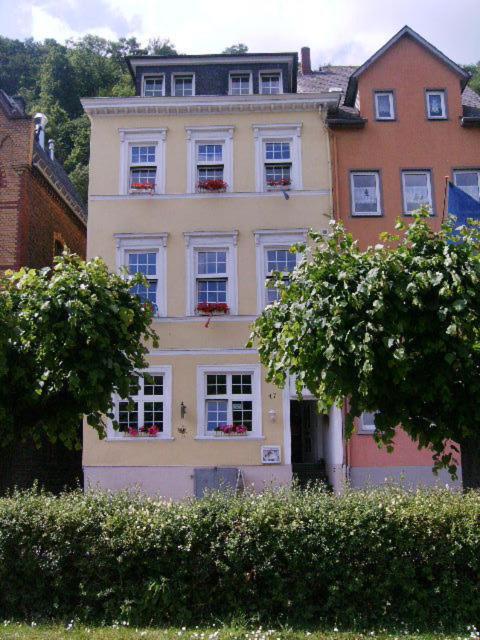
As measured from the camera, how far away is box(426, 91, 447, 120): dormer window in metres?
21.7

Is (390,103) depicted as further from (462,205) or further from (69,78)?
(69,78)

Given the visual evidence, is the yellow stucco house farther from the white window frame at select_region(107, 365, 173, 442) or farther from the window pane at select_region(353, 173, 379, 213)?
the window pane at select_region(353, 173, 379, 213)

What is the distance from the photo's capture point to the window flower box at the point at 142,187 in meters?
21.1

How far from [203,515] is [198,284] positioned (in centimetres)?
1203

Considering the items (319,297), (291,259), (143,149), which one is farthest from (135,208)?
(319,297)

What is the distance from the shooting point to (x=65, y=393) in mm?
12797

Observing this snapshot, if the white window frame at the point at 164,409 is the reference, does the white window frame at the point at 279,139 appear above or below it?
above

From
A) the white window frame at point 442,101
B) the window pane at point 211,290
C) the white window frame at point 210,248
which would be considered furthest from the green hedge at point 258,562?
the white window frame at point 442,101

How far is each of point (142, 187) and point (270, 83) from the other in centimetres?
576

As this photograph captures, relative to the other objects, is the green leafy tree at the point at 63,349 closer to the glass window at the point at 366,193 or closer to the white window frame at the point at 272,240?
the white window frame at the point at 272,240

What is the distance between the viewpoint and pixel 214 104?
2162cm

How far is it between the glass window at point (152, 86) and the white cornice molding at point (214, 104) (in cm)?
156

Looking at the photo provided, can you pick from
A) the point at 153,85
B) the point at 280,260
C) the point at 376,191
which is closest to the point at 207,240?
the point at 280,260

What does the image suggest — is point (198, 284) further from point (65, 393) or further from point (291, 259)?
point (65, 393)
